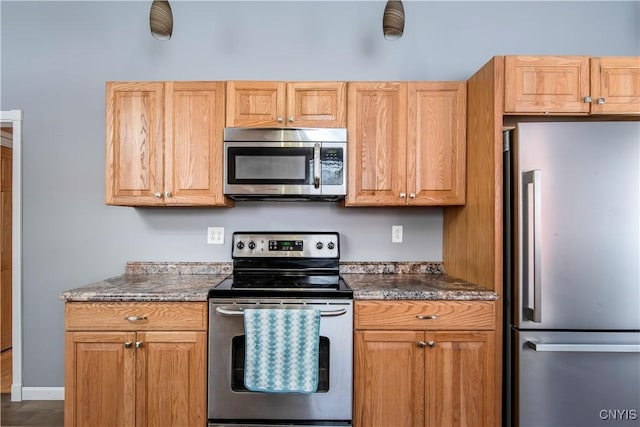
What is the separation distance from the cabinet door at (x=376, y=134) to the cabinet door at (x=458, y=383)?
868mm

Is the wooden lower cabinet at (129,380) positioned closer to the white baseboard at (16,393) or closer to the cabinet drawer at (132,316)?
the cabinet drawer at (132,316)

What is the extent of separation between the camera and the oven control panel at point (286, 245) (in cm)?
232

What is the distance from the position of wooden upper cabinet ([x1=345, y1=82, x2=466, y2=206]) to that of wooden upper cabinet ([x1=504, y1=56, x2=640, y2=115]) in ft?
1.11

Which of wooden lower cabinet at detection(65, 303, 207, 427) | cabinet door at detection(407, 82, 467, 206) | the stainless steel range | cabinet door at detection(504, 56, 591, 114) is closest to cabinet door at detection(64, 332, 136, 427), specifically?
wooden lower cabinet at detection(65, 303, 207, 427)

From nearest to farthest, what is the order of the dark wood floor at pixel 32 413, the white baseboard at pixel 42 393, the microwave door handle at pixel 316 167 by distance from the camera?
the microwave door handle at pixel 316 167
the dark wood floor at pixel 32 413
the white baseboard at pixel 42 393

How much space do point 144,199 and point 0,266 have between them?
2263 mm

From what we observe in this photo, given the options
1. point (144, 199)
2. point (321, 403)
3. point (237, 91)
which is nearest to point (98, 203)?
point (144, 199)

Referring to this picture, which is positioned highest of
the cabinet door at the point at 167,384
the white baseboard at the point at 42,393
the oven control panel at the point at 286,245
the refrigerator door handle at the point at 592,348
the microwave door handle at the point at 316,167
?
the microwave door handle at the point at 316,167

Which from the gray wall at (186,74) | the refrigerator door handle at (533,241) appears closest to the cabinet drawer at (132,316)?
the gray wall at (186,74)

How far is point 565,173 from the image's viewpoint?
1.70 meters

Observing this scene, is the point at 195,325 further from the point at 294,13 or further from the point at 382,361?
the point at 294,13

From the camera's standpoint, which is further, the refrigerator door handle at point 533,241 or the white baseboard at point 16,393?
the white baseboard at point 16,393

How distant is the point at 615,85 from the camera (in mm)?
1848

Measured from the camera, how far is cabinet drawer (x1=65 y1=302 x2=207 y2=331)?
176 centimetres
